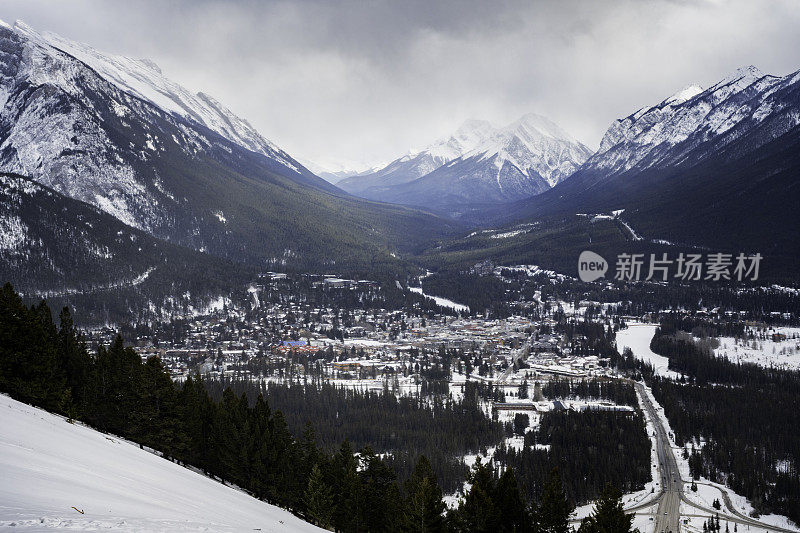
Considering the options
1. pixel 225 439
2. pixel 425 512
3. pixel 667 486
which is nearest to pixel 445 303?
pixel 667 486

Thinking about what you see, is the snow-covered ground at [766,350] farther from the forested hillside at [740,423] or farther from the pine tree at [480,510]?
the pine tree at [480,510]

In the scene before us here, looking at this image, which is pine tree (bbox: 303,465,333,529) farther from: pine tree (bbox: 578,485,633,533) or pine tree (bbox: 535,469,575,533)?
pine tree (bbox: 578,485,633,533)

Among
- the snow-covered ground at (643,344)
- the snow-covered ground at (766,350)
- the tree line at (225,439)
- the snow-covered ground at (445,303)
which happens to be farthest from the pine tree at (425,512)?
the snow-covered ground at (445,303)

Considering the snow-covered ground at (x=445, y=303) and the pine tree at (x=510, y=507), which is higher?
the snow-covered ground at (x=445, y=303)

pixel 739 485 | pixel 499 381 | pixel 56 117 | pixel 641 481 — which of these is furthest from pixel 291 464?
pixel 56 117

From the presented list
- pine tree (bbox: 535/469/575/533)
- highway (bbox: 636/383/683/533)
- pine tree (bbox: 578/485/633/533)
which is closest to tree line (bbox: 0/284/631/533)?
pine tree (bbox: 535/469/575/533)

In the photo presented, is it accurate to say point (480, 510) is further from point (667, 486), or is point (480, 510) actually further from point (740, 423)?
point (740, 423)
